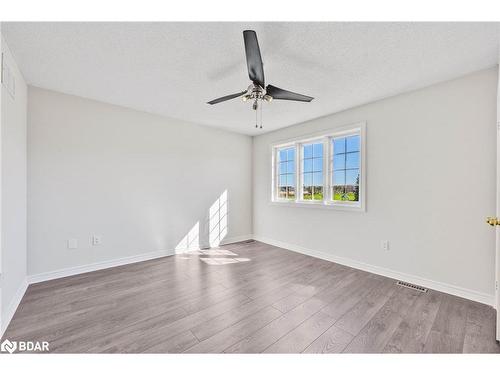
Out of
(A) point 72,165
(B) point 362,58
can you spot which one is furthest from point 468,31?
(A) point 72,165

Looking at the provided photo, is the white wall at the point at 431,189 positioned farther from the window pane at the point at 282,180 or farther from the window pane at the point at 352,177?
the window pane at the point at 282,180

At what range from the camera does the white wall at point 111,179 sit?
2.67m

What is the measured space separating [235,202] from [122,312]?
9.78 feet

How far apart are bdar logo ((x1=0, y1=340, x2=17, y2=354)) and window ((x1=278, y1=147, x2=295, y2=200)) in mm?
3882

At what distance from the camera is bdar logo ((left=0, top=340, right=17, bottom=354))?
1.49 metres

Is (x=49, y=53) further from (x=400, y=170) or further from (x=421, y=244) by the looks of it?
(x=421, y=244)

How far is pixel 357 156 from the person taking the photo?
325 centimetres

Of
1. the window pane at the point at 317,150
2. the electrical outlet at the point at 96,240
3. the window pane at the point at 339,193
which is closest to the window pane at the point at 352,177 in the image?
the window pane at the point at 339,193

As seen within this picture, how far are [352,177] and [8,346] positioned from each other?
403 cm

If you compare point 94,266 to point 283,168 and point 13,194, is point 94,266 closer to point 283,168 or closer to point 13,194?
point 13,194

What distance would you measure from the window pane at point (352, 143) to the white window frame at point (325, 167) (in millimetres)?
70

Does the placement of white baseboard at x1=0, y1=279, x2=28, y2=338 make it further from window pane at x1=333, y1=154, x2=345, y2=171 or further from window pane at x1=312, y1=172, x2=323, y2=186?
window pane at x1=333, y1=154, x2=345, y2=171

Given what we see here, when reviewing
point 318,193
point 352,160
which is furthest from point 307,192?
point 352,160

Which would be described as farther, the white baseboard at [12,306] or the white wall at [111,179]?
the white wall at [111,179]
